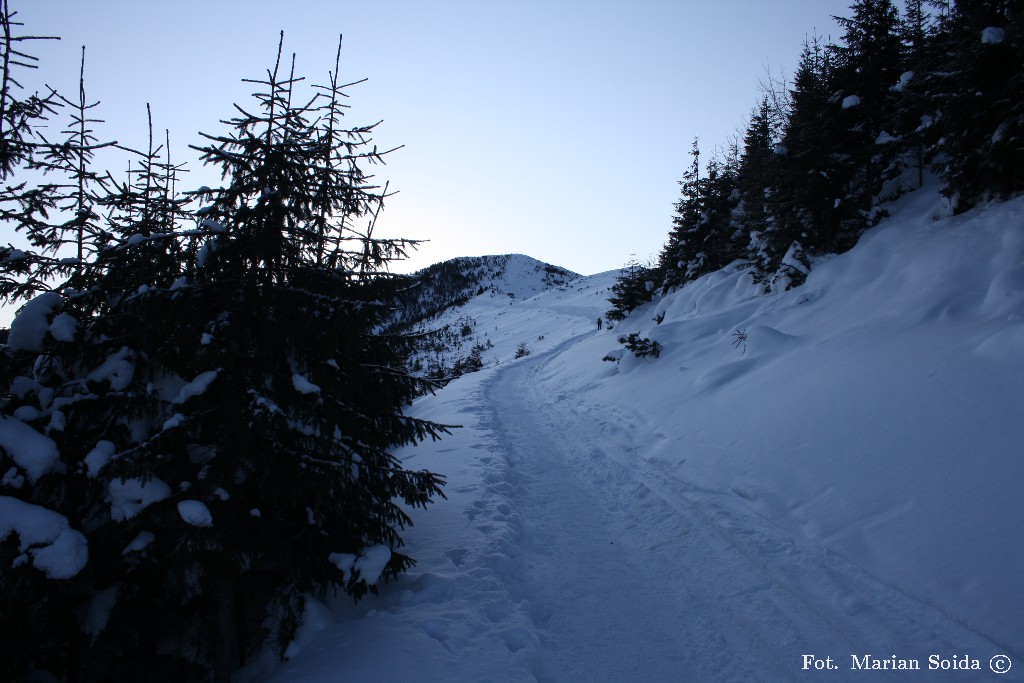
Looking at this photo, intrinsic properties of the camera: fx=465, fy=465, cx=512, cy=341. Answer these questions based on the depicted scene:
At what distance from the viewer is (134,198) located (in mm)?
4449

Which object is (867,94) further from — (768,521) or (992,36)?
(768,521)

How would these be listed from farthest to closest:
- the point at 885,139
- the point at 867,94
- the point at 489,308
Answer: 1. the point at 489,308
2. the point at 867,94
3. the point at 885,139

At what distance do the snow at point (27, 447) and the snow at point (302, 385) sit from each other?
5.65ft

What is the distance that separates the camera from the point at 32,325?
3.83 m

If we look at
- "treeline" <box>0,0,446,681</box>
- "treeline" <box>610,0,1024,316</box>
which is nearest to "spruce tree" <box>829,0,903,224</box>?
"treeline" <box>610,0,1024,316</box>

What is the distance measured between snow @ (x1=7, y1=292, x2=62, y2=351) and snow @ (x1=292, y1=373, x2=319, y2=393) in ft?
6.81

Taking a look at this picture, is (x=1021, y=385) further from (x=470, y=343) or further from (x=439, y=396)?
(x=470, y=343)

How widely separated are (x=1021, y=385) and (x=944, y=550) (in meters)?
2.97

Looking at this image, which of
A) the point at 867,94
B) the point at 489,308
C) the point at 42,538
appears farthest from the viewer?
the point at 489,308

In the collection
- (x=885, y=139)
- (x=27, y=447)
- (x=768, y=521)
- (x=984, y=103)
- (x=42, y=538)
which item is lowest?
(x=768, y=521)

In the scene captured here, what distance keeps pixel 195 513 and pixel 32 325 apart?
7.27ft

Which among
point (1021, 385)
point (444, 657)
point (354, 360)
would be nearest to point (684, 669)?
point (444, 657)

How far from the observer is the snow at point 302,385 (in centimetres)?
387

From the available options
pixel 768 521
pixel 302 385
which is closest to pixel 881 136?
pixel 768 521
